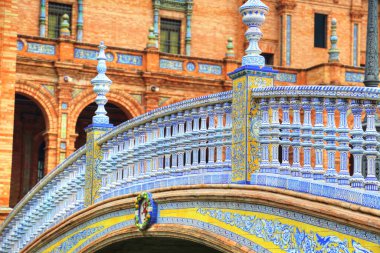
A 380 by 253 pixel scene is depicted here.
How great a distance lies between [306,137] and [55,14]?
2317 cm

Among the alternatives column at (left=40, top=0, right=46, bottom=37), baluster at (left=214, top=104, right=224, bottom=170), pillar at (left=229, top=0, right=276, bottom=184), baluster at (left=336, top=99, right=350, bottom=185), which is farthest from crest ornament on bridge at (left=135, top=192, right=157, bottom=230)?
column at (left=40, top=0, right=46, bottom=37)

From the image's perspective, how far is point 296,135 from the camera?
26.1ft

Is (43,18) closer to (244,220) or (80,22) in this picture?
(80,22)

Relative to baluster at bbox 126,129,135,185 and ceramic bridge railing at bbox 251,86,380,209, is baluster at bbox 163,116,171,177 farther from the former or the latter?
Result: ceramic bridge railing at bbox 251,86,380,209

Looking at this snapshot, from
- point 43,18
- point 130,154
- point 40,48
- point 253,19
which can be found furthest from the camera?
point 43,18

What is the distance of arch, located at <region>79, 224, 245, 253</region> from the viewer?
8409mm

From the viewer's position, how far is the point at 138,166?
10.9 metres

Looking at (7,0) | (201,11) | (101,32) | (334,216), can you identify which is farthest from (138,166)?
(201,11)

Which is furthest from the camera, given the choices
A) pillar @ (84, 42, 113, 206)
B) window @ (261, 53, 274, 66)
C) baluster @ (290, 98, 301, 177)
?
window @ (261, 53, 274, 66)

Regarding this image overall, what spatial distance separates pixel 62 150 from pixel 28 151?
140 inches

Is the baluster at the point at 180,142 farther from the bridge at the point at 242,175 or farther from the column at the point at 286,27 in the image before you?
the column at the point at 286,27

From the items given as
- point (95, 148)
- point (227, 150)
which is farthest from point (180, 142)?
point (95, 148)

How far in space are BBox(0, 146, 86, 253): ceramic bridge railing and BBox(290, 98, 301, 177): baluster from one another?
5091 millimetres

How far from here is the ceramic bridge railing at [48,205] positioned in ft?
41.9
